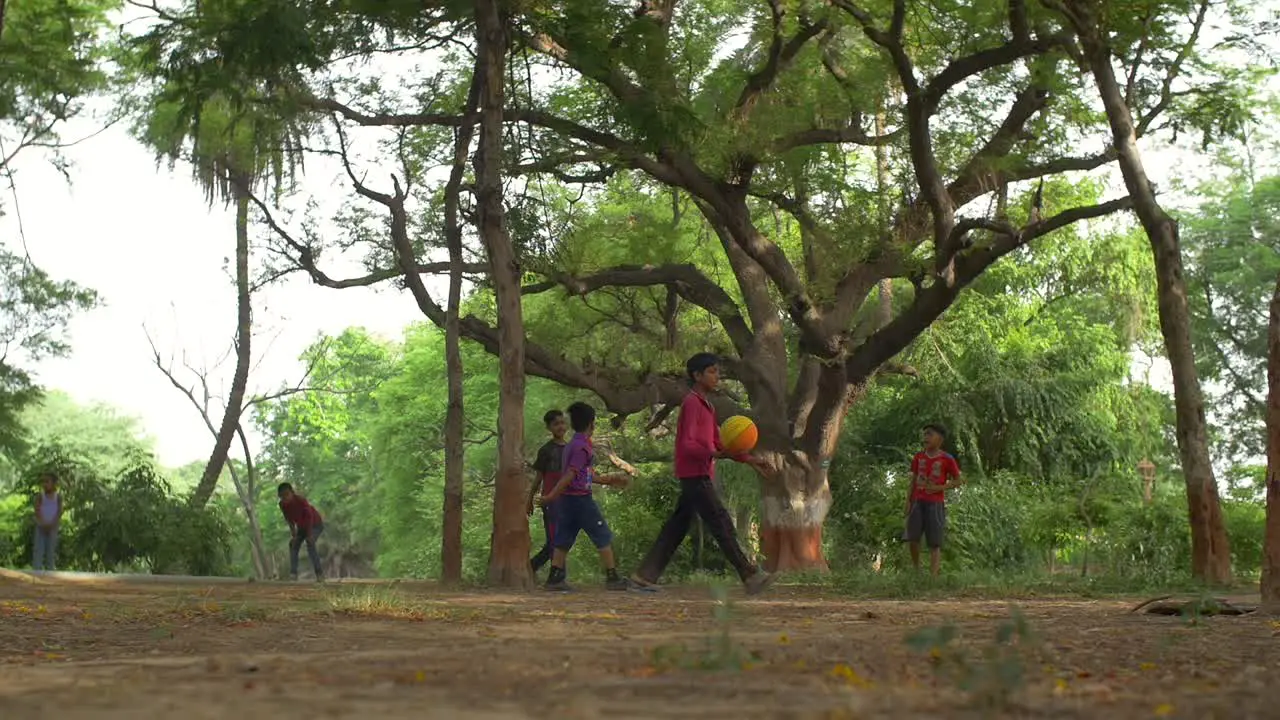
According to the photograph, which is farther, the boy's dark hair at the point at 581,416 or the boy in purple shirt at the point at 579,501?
the boy in purple shirt at the point at 579,501

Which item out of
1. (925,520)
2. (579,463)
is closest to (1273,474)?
(925,520)

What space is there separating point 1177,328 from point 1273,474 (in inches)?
194

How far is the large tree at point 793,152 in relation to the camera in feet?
65.8

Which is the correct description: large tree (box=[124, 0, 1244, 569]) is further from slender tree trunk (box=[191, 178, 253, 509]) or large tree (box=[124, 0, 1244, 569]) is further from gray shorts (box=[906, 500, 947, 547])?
slender tree trunk (box=[191, 178, 253, 509])

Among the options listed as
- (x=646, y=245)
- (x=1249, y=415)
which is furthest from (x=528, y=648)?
(x=1249, y=415)

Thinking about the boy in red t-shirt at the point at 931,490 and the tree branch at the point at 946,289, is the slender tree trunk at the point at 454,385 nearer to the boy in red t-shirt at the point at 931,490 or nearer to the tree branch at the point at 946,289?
the boy in red t-shirt at the point at 931,490

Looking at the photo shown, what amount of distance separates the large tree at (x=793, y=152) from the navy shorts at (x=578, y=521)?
4.62 m

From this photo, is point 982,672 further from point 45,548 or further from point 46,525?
point 45,548

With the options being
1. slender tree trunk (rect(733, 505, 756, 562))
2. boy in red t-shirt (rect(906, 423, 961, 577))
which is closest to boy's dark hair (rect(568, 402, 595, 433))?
boy in red t-shirt (rect(906, 423, 961, 577))

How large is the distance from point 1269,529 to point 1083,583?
173 inches

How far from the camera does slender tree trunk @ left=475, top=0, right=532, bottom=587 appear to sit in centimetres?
1662

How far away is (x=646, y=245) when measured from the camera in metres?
29.2

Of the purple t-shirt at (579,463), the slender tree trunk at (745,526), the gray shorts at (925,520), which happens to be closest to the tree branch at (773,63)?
the gray shorts at (925,520)

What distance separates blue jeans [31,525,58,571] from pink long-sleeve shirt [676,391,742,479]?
14.9 meters
